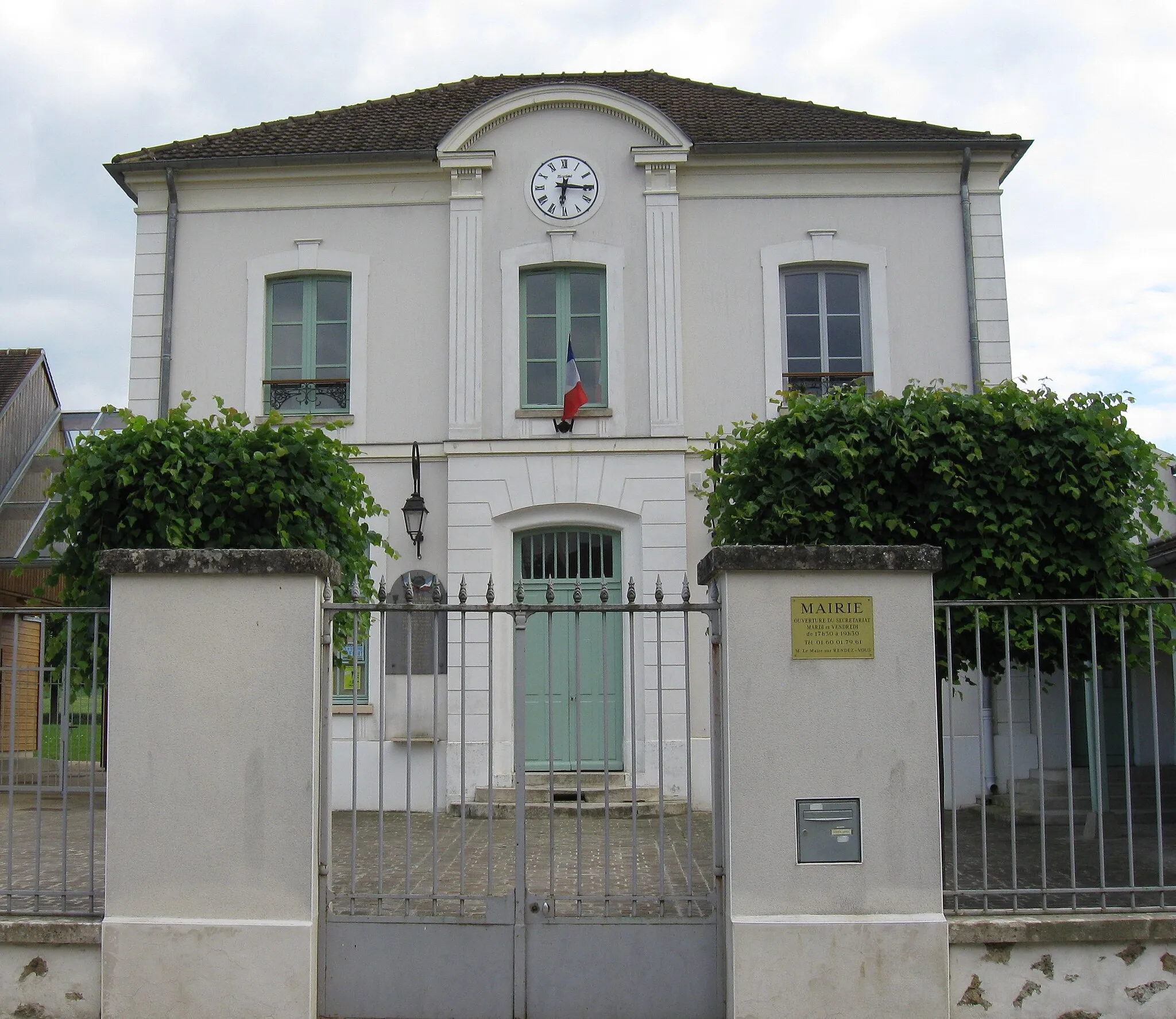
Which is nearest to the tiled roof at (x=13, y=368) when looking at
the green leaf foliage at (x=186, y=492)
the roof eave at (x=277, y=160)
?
the roof eave at (x=277, y=160)

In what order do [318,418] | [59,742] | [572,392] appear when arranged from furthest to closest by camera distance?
[318,418]
[572,392]
[59,742]

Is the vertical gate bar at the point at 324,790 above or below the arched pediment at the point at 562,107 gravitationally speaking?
below

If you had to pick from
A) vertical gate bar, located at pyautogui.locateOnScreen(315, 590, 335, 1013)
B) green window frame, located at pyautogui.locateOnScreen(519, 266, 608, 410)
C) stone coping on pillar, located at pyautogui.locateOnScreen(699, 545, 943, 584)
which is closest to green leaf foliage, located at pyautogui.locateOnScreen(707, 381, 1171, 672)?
stone coping on pillar, located at pyautogui.locateOnScreen(699, 545, 943, 584)

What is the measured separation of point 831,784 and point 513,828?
5716 mm

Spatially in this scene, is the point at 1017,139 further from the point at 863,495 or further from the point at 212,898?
the point at 212,898

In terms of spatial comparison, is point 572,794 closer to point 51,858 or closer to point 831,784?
point 51,858

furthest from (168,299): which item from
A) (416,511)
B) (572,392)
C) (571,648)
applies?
(571,648)

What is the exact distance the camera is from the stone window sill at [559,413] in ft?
42.5

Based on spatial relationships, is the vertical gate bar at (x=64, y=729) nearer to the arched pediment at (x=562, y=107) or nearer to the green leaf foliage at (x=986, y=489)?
the green leaf foliage at (x=986, y=489)

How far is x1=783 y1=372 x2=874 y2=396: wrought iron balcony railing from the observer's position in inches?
513

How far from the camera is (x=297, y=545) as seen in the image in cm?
922

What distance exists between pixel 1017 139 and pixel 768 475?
6443 mm

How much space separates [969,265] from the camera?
518 inches

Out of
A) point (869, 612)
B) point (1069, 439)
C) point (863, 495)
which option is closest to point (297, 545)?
point (863, 495)
